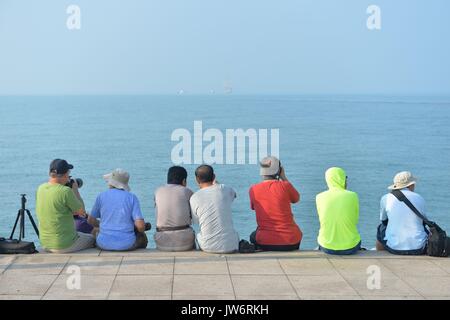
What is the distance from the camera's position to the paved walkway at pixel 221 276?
6.29m

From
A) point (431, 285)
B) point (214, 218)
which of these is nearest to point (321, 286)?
point (431, 285)

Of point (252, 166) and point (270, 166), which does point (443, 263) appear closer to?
point (270, 166)

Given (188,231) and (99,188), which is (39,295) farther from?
(99,188)

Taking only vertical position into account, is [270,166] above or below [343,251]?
above

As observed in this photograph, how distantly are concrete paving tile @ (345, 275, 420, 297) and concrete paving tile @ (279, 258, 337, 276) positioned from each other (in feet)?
1.10

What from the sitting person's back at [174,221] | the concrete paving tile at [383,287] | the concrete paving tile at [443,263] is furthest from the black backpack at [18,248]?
the concrete paving tile at [443,263]

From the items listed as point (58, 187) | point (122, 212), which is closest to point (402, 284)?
point (122, 212)

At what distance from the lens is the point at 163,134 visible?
289ft

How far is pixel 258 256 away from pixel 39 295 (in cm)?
253

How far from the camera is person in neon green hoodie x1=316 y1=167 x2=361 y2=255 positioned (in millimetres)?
7766

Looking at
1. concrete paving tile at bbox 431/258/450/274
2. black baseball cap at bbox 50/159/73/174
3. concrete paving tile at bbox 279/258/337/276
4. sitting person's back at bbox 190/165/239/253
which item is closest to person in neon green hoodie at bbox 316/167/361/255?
concrete paving tile at bbox 279/258/337/276

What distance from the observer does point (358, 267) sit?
288 inches

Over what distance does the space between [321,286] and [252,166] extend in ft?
176

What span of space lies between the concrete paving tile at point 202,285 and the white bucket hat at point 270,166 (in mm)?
1658
